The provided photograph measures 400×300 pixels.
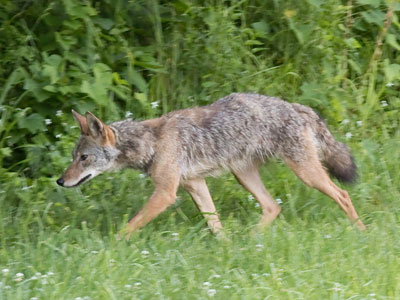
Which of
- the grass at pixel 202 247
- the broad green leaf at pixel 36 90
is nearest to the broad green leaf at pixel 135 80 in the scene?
the broad green leaf at pixel 36 90

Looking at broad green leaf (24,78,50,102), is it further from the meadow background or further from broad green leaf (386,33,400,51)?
broad green leaf (386,33,400,51)

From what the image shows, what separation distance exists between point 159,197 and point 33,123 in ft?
6.70

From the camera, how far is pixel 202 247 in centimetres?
650

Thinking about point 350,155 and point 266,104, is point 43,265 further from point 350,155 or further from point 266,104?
point 350,155

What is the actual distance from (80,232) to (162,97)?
310cm

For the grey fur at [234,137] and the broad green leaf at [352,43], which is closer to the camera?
the grey fur at [234,137]

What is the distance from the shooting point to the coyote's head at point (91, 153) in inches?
289

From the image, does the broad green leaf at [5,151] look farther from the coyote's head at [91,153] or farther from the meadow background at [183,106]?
the coyote's head at [91,153]

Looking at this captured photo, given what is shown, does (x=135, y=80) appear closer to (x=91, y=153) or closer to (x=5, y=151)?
(x=5, y=151)

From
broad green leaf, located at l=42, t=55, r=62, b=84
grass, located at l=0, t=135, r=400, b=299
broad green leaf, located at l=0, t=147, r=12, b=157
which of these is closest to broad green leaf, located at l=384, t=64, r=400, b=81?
grass, located at l=0, t=135, r=400, b=299

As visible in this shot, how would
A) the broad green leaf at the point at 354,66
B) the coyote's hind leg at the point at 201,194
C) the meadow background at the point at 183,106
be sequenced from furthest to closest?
the broad green leaf at the point at 354,66
the coyote's hind leg at the point at 201,194
the meadow background at the point at 183,106

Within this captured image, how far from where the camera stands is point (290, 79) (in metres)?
9.81

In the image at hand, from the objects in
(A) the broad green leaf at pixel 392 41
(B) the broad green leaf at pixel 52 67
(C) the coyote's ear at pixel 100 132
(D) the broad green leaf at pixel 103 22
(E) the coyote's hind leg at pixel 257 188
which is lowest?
(E) the coyote's hind leg at pixel 257 188

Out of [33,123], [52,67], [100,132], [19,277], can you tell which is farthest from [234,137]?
[19,277]
